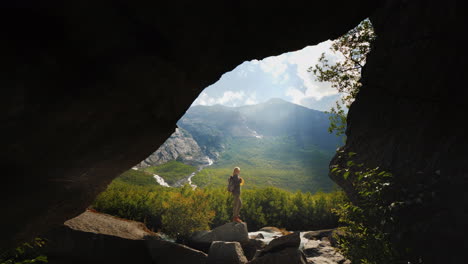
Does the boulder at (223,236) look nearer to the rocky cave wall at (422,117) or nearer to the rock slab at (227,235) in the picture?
the rock slab at (227,235)

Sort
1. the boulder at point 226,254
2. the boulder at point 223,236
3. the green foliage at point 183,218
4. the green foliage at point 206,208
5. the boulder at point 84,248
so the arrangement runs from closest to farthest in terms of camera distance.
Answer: the boulder at point 84,248 → the boulder at point 226,254 → the boulder at point 223,236 → the green foliage at point 183,218 → the green foliage at point 206,208

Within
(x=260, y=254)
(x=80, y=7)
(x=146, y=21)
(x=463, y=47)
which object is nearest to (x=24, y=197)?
(x=80, y=7)

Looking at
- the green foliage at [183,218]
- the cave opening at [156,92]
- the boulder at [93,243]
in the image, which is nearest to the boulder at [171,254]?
the boulder at [93,243]

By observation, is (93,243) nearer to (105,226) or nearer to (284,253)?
(105,226)

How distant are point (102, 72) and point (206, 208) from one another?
32.4 ft

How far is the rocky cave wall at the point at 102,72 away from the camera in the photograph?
302 centimetres

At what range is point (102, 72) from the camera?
12.1ft

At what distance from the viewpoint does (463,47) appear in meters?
6.51

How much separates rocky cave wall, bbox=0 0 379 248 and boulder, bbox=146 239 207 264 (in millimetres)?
3596

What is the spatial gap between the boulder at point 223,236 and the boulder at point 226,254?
1514mm

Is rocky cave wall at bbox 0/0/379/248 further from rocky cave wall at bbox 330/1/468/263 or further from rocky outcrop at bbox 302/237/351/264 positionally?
rocky outcrop at bbox 302/237/351/264

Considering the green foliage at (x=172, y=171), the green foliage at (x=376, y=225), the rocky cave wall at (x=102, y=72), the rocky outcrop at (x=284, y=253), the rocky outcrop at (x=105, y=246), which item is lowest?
the green foliage at (x=172, y=171)

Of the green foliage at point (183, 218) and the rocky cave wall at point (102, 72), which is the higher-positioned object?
the rocky cave wall at point (102, 72)

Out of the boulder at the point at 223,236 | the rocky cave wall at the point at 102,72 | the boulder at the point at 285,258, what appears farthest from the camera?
the boulder at the point at 223,236
